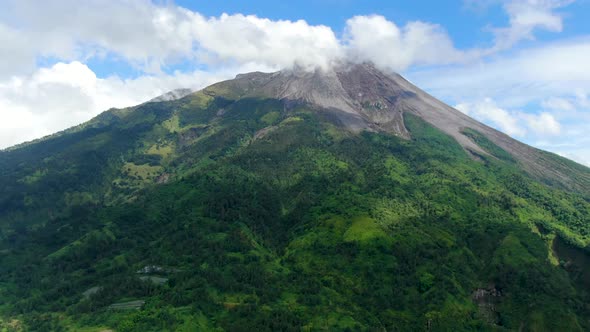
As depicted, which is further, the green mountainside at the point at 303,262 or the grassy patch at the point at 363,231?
the grassy patch at the point at 363,231

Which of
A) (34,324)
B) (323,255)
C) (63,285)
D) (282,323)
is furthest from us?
(323,255)

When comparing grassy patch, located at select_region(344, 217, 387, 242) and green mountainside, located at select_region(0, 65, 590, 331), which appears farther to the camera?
grassy patch, located at select_region(344, 217, 387, 242)

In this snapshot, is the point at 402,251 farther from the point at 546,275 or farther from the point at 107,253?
the point at 107,253

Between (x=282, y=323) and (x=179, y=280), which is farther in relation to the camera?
(x=179, y=280)

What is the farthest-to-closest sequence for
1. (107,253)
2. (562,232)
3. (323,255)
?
(562,232), (107,253), (323,255)

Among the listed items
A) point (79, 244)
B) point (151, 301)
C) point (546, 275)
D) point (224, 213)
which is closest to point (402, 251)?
point (546, 275)

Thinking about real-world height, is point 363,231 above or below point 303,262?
above

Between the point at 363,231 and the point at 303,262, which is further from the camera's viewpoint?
the point at 363,231

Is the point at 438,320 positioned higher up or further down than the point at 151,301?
further down

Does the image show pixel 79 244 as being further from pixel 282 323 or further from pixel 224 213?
pixel 282 323

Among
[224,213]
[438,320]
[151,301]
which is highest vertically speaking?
[224,213]
